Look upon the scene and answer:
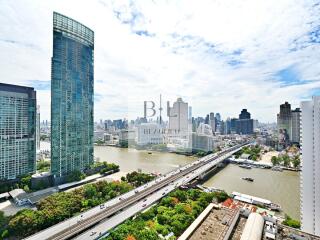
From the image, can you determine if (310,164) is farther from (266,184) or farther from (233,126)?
(233,126)

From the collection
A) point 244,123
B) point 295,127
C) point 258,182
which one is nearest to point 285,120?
point 295,127

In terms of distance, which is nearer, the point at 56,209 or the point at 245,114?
the point at 56,209

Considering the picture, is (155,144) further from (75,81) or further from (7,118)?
(7,118)

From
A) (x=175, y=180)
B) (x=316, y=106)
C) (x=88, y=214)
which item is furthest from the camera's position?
(x=175, y=180)

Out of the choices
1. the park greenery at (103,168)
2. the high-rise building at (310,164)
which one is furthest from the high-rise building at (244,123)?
the high-rise building at (310,164)

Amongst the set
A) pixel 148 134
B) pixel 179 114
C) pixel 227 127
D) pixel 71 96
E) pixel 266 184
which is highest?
pixel 71 96

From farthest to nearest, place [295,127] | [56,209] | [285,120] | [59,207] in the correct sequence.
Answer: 1. [285,120]
2. [295,127]
3. [59,207]
4. [56,209]

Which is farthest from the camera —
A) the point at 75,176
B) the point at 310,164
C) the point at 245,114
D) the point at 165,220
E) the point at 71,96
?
the point at 245,114

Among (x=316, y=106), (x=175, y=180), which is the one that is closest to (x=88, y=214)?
(x=175, y=180)
